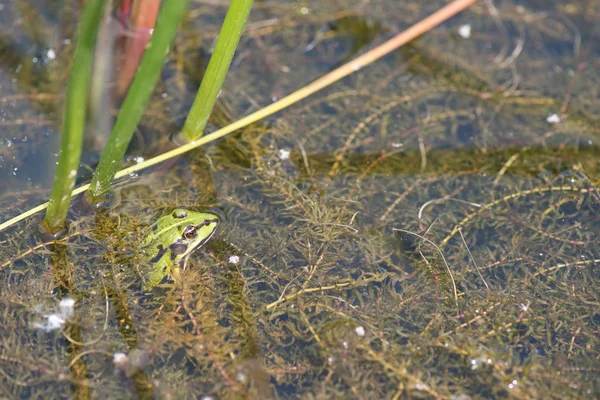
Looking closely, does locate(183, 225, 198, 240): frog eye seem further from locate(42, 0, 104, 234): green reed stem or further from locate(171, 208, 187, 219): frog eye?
locate(42, 0, 104, 234): green reed stem

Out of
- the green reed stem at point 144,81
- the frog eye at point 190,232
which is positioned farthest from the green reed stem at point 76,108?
the frog eye at point 190,232

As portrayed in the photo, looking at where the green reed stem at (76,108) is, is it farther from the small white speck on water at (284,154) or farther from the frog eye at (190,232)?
the small white speck on water at (284,154)

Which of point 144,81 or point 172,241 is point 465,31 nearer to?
point 172,241

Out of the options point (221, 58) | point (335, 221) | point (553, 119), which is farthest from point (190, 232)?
point (553, 119)

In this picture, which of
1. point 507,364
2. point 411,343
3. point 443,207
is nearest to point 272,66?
point 443,207

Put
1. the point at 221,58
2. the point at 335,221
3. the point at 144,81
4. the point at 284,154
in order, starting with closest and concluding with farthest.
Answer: the point at 144,81 < the point at 221,58 < the point at 335,221 < the point at 284,154

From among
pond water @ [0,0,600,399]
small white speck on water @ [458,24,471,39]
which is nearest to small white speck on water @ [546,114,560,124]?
A: pond water @ [0,0,600,399]
